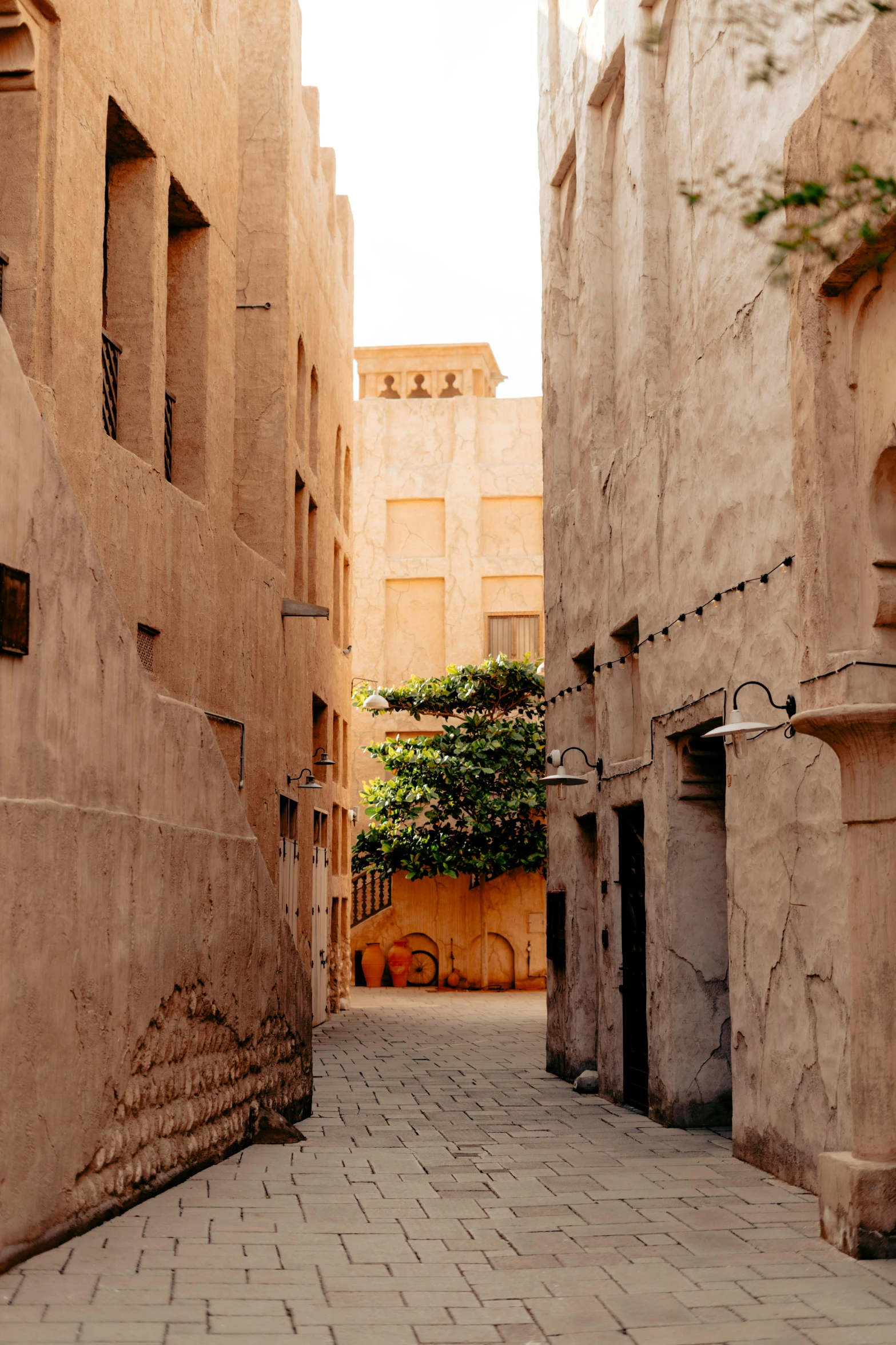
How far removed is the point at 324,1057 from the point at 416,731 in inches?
560

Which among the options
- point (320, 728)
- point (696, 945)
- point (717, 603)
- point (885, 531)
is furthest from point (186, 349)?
point (320, 728)

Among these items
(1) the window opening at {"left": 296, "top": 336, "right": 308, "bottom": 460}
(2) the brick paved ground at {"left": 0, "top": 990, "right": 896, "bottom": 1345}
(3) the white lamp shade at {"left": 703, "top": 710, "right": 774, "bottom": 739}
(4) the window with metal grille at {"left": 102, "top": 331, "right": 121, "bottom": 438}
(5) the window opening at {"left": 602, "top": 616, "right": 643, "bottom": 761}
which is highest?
(1) the window opening at {"left": 296, "top": 336, "right": 308, "bottom": 460}

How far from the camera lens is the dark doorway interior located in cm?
1149

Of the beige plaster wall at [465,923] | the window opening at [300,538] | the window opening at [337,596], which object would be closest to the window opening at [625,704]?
the window opening at [300,538]

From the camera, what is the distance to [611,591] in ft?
40.9

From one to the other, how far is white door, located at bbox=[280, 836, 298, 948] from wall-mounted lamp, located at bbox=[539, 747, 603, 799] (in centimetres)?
439

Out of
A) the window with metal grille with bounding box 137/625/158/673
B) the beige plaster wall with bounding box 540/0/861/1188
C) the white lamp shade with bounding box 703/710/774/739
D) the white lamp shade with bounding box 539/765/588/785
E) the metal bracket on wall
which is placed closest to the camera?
the white lamp shade with bounding box 703/710/774/739

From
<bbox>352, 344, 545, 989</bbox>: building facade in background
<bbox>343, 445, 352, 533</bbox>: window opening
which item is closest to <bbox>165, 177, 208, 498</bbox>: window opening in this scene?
<bbox>343, 445, 352, 533</bbox>: window opening

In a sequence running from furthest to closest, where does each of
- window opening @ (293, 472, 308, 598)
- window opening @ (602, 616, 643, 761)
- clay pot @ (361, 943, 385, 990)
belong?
1. clay pot @ (361, 943, 385, 990)
2. window opening @ (293, 472, 308, 598)
3. window opening @ (602, 616, 643, 761)

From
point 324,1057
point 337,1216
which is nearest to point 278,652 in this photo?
point 324,1057

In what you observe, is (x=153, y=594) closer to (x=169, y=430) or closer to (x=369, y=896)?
(x=169, y=430)

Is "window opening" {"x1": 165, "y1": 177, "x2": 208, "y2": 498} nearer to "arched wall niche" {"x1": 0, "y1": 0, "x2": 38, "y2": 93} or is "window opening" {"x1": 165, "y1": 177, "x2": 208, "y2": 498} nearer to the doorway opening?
"arched wall niche" {"x1": 0, "y1": 0, "x2": 38, "y2": 93}

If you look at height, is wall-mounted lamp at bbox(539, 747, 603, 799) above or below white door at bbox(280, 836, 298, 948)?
above

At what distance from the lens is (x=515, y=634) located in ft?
97.9
